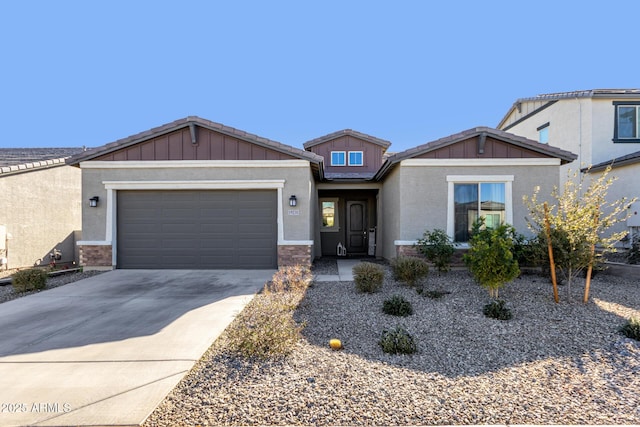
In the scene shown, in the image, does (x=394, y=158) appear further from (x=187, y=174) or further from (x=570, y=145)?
(x=570, y=145)

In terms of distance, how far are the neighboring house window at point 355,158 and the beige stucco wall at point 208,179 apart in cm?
596

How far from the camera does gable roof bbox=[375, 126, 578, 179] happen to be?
28.8ft

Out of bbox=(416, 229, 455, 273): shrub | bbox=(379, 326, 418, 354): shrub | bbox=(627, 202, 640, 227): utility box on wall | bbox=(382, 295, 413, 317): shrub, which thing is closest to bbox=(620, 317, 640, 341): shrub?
bbox=(382, 295, 413, 317): shrub

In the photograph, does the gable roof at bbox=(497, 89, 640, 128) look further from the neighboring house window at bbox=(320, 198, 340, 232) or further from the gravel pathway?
the gravel pathway

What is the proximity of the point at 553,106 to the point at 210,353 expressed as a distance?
16.4 metres

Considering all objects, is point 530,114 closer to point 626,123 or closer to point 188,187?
point 626,123

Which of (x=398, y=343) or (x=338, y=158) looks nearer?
(x=398, y=343)

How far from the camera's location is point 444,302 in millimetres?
5859

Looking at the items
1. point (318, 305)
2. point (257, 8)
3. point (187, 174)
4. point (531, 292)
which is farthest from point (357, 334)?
point (257, 8)

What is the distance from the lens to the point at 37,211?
37.7ft

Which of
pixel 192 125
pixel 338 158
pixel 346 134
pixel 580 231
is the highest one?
pixel 346 134

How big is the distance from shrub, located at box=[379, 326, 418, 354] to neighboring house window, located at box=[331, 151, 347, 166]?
11462 mm

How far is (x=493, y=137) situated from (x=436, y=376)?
7516mm

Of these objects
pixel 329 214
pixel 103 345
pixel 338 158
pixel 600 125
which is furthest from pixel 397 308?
pixel 600 125
